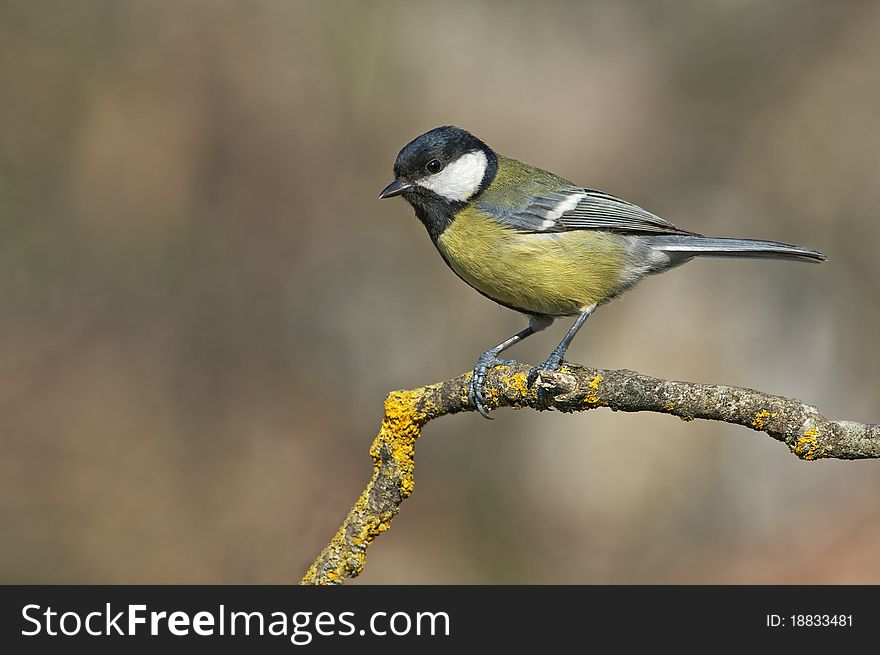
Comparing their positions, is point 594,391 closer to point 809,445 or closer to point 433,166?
point 809,445

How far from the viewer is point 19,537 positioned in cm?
673

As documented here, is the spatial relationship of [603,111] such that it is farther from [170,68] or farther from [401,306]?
[170,68]

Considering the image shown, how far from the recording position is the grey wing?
4.07 metres

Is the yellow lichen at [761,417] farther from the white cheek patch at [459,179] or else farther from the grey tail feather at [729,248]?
the white cheek patch at [459,179]

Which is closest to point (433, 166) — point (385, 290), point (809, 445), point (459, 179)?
point (459, 179)

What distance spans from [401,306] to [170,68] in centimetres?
285

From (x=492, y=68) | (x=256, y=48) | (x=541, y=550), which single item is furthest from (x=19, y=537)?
(x=492, y=68)

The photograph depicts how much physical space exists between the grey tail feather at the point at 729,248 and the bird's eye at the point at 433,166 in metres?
1.05

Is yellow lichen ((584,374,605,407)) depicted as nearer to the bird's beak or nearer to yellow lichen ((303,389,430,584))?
yellow lichen ((303,389,430,584))

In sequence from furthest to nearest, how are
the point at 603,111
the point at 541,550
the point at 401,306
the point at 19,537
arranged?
the point at 603,111 < the point at 401,306 < the point at 541,550 < the point at 19,537

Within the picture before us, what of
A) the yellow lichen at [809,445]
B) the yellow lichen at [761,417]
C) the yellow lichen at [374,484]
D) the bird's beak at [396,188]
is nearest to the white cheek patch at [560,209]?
the bird's beak at [396,188]

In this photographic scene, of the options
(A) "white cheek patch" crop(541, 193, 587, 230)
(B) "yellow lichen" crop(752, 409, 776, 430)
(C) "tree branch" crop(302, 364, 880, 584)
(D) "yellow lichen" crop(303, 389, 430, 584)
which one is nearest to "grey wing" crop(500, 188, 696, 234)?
(A) "white cheek patch" crop(541, 193, 587, 230)

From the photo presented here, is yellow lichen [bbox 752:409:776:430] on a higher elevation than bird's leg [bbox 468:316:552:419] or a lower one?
lower

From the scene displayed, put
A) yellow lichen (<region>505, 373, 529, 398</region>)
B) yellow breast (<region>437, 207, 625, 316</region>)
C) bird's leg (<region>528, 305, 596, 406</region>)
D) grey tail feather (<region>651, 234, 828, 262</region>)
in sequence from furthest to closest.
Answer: yellow breast (<region>437, 207, 625, 316</region>) → grey tail feather (<region>651, 234, 828, 262</region>) → yellow lichen (<region>505, 373, 529, 398</region>) → bird's leg (<region>528, 305, 596, 406</region>)
